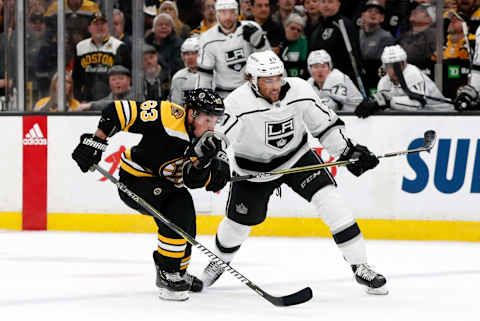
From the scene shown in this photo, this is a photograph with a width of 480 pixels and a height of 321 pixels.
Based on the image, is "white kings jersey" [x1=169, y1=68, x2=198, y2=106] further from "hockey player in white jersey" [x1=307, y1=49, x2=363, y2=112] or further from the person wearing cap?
"hockey player in white jersey" [x1=307, y1=49, x2=363, y2=112]

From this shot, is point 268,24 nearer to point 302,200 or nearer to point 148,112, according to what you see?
point 302,200

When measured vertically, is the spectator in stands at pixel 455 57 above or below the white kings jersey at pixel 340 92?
above

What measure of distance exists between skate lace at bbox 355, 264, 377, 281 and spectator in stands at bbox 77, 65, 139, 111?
256 cm

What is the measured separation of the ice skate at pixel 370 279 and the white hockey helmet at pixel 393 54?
2120 millimetres

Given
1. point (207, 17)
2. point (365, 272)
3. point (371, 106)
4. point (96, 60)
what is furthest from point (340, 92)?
point (365, 272)

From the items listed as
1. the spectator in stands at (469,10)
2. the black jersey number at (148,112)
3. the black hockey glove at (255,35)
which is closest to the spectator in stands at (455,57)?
the spectator in stands at (469,10)

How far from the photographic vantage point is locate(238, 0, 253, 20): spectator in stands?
579 centimetres

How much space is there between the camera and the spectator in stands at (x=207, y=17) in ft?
19.2

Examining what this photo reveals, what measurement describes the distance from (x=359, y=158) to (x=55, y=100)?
277cm

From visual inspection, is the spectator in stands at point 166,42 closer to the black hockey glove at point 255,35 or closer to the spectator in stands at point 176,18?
the spectator in stands at point 176,18

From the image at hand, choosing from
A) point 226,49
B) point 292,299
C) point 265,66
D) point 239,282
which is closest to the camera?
point 292,299

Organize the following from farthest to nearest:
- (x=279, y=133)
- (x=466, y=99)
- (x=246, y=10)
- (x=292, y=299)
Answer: (x=246, y=10) → (x=466, y=99) → (x=279, y=133) → (x=292, y=299)

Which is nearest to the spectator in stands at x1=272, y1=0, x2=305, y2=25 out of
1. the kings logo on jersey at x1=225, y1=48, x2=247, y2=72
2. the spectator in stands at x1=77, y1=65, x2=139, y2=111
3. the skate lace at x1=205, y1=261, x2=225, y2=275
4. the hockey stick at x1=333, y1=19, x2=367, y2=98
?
the hockey stick at x1=333, y1=19, x2=367, y2=98

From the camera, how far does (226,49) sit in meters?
5.53
